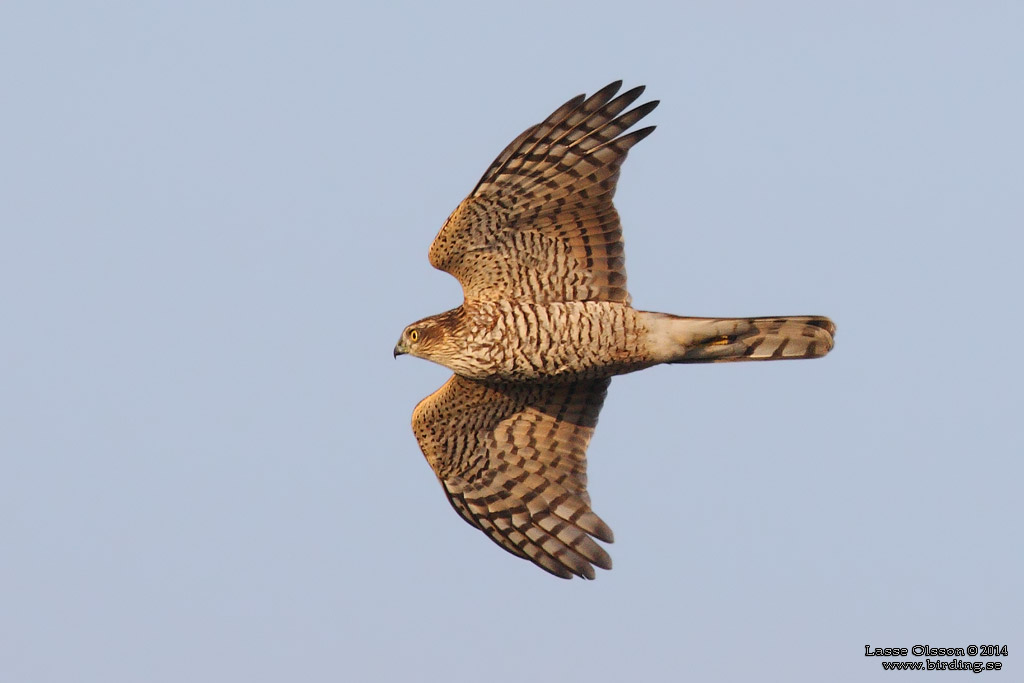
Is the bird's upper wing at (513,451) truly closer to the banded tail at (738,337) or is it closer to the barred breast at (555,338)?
the barred breast at (555,338)

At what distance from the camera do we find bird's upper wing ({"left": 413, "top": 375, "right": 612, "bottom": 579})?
1407 cm

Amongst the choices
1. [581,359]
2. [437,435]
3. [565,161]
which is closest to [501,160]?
[565,161]

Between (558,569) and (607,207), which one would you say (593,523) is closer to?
(558,569)

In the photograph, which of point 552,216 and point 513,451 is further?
point 513,451

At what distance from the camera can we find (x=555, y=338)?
1327cm

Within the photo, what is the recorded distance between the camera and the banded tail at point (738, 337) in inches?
521

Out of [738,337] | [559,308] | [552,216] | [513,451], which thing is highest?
[552,216]

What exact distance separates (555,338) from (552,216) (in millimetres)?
999

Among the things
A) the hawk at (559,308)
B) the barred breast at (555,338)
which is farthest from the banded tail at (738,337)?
the barred breast at (555,338)

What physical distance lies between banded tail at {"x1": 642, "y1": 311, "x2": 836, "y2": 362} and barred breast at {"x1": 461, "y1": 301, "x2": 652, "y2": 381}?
171 millimetres

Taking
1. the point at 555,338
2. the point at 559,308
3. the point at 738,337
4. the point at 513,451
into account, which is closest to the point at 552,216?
the point at 559,308

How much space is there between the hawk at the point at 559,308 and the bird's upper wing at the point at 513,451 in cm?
3

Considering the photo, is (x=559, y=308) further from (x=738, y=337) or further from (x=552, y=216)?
(x=738, y=337)

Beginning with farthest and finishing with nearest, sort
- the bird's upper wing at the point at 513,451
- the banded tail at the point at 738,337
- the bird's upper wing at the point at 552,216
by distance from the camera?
the bird's upper wing at the point at 513,451, the banded tail at the point at 738,337, the bird's upper wing at the point at 552,216
